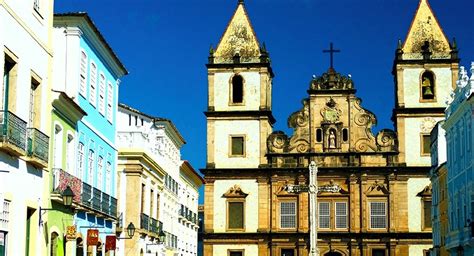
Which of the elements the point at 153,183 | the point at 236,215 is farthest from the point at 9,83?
the point at 236,215

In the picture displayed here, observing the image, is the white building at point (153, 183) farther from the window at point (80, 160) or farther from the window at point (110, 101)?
the window at point (80, 160)

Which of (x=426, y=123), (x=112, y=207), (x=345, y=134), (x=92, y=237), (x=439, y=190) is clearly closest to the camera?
(x=92, y=237)

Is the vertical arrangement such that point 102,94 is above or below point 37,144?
above

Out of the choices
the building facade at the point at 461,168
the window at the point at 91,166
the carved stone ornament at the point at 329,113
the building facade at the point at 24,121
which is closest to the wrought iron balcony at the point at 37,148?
the building facade at the point at 24,121

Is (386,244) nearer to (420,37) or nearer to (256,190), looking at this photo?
(256,190)

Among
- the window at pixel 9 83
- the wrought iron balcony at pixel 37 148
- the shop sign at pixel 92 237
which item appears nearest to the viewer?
the window at pixel 9 83

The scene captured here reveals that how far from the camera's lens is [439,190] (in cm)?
5066

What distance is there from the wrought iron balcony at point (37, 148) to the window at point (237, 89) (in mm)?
43319

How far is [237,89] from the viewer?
6512cm

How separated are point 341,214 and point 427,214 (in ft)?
18.7

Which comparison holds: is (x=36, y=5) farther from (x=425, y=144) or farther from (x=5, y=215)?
(x=425, y=144)

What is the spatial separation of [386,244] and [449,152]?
18001 mm

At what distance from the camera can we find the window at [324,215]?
206ft

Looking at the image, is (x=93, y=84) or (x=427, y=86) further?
(x=427, y=86)
